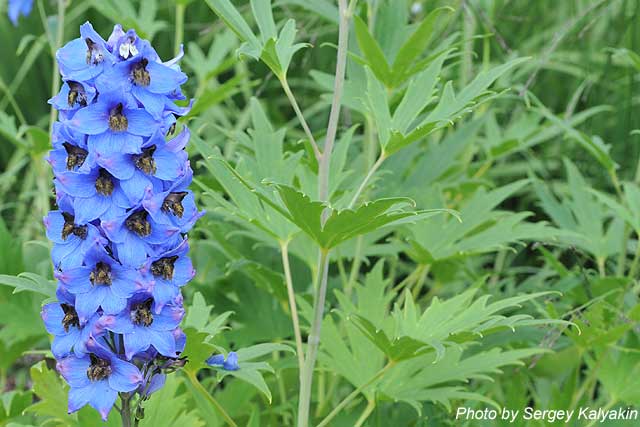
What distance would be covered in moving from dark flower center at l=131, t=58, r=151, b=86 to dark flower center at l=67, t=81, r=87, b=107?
8 centimetres

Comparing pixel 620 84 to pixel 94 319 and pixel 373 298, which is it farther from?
pixel 94 319

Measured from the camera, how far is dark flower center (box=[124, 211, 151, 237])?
1.38 metres

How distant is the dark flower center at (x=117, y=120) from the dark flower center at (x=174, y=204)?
0.13 meters

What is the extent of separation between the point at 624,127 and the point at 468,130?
1212mm

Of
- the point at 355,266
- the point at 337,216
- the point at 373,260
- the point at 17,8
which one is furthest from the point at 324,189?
the point at 373,260

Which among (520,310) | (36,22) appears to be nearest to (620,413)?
(520,310)

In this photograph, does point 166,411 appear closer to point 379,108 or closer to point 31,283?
point 31,283

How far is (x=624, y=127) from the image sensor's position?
367 cm

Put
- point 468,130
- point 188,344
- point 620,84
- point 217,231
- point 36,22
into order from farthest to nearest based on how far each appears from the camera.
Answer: point 36,22, point 620,84, point 468,130, point 217,231, point 188,344

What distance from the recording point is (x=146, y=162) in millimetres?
1390

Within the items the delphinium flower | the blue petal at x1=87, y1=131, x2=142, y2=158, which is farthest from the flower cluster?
the delphinium flower

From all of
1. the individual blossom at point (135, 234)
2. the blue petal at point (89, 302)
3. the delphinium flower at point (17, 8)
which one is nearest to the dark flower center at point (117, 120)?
the individual blossom at point (135, 234)

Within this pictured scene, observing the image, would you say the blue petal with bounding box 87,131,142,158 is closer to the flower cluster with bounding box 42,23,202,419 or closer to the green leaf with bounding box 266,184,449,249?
the flower cluster with bounding box 42,23,202,419

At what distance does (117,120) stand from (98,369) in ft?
1.26
